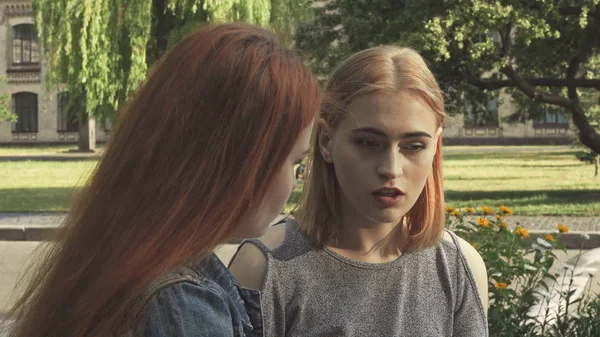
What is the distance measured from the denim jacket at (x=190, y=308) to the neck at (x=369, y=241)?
2.80ft

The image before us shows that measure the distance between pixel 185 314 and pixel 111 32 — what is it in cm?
1975

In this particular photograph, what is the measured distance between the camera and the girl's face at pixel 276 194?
58.3 inches

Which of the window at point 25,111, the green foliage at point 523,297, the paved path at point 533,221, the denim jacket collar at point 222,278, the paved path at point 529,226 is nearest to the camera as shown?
the denim jacket collar at point 222,278

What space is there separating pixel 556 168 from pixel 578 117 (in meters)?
10.9

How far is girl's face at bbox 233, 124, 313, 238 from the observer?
1.48 metres

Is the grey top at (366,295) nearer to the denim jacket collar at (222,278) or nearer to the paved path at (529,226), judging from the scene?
the denim jacket collar at (222,278)

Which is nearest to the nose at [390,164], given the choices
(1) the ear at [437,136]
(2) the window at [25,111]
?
(1) the ear at [437,136]

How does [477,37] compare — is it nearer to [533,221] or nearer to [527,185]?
[527,185]

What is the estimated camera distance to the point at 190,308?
4.38ft

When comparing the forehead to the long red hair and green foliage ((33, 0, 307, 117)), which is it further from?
green foliage ((33, 0, 307, 117))

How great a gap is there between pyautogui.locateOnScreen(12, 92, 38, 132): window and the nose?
59316 mm

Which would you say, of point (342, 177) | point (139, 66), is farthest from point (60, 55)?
point (342, 177)

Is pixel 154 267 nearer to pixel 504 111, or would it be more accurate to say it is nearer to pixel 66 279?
pixel 66 279

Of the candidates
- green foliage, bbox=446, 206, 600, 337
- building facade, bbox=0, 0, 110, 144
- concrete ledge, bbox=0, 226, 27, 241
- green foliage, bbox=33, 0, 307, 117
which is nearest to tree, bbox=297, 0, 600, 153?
green foliage, bbox=33, 0, 307, 117
